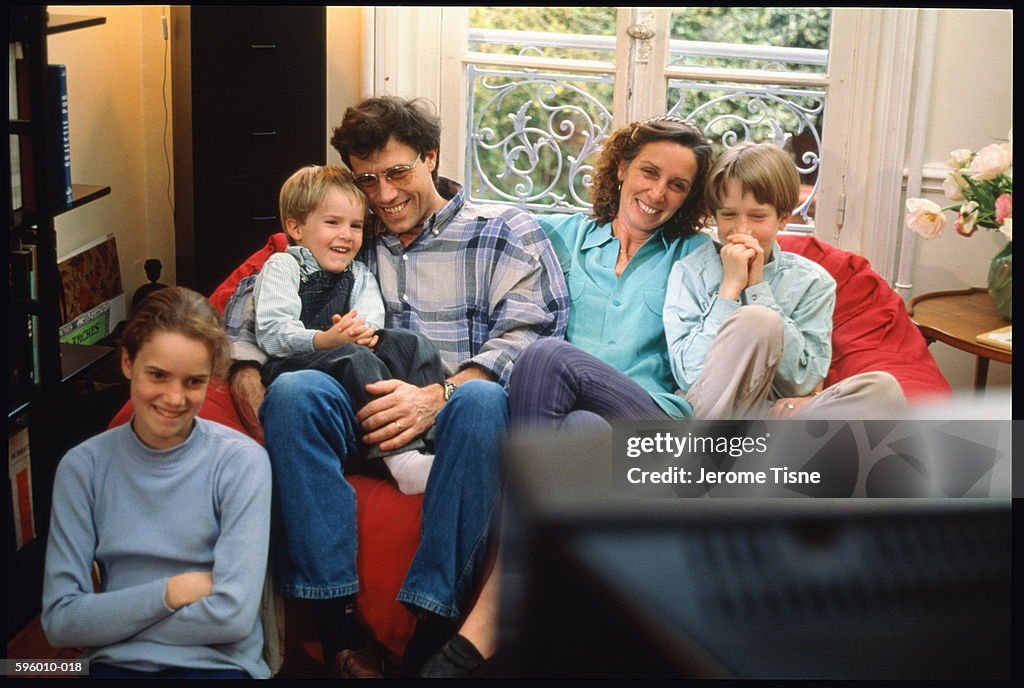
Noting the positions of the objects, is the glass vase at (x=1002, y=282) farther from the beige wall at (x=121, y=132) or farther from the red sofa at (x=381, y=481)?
the beige wall at (x=121, y=132)

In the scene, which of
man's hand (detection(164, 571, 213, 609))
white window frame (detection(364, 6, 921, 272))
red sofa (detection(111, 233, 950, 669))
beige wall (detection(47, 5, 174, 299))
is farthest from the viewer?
white window frame (detection(364, 6, 921, 272))

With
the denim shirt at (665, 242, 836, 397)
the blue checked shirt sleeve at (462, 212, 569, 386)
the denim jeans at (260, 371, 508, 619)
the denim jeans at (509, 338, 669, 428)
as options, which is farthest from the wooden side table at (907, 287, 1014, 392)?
the denim jeans at (260, 371, 508, 619)

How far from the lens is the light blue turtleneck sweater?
194 cm

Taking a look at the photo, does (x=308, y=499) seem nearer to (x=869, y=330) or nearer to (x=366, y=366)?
(x=366, y=366)

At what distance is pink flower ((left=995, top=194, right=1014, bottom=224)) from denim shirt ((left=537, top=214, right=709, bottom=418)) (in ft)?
1.91

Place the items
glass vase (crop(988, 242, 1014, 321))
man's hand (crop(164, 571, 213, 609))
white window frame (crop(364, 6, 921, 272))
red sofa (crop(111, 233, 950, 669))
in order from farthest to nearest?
glass vase (crop(988, 242, 1014, 321)) → white window frame (crop(364, 6, 921, 272)) → red sofa (crop(111, 233, 950, 669)) → man's hand (crop(164, 571, 213, 609))

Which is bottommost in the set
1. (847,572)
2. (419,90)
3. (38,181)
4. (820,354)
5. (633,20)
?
(847,572)

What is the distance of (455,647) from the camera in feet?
6.64

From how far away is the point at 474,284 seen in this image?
222 centimetres

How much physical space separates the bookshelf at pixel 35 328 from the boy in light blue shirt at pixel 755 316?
1053mm

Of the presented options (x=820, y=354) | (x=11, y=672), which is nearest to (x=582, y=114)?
(x=820, y=354)

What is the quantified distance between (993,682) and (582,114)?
1.22 metres

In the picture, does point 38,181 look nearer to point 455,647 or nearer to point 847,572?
point 455,647

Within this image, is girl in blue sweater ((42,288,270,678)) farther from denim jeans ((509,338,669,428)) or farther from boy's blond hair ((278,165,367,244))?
denim jeans ((509,338,669,428))
